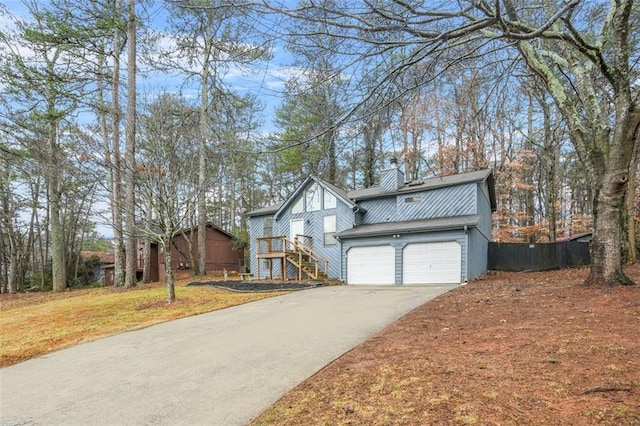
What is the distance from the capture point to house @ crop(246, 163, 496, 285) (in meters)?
14.0

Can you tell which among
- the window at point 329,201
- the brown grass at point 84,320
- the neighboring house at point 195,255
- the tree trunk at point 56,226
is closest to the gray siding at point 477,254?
the window at point 329,201

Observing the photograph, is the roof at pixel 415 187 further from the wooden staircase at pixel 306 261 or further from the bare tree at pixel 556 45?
the bare tree at pixel 556 45

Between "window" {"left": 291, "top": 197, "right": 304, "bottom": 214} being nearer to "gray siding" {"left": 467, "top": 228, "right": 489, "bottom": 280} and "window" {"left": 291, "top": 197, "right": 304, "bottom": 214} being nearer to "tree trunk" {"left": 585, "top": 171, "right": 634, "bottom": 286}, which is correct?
"gray siding" {"left": 467, "top": 228, "right": 489, "bottom": 280}

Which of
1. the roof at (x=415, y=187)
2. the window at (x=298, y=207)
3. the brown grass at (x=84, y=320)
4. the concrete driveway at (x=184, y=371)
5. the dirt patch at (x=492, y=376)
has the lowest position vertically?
the brown grass at (x=84, y=320)

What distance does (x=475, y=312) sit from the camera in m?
6.71

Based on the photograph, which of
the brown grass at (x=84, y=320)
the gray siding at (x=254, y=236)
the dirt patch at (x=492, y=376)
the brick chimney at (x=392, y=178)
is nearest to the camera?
the dirt patch at (x=492, y=376)

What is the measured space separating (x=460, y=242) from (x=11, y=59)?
18313 mm

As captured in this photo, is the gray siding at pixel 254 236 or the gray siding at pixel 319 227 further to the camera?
the gray siding at pixel 254 236

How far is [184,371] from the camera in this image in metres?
4.52

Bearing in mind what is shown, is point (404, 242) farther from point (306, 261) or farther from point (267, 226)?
point (267, 226)

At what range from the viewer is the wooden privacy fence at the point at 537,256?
16.1 metres

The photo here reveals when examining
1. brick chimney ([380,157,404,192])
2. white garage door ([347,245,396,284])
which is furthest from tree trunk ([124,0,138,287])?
brick chimney ([380,157,404,192])

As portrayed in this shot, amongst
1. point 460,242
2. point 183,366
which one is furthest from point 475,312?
point 460,242

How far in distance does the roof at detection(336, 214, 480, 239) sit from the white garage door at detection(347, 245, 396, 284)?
78 cm
